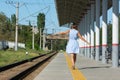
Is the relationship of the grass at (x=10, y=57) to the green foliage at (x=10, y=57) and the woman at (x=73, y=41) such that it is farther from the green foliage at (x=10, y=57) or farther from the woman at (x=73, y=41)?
the woman at (x=73, y=41)

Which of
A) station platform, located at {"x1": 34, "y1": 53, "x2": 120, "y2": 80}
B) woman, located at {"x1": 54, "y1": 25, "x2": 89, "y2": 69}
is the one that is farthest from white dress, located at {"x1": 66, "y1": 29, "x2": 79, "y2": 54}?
station platform, located at {"x1": 34, "y1": 53, "x2": 120, "y2": 80}

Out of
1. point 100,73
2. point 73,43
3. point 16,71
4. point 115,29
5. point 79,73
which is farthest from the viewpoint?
point 16,71

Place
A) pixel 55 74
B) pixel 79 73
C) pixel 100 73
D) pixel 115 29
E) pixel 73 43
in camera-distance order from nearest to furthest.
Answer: pixel 55 74, pixel 79 73, pixel 100 73, pixel 73 43, pixel 115 29

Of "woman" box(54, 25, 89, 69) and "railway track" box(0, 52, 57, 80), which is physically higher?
"woman" box(54, 25, 89, 69)

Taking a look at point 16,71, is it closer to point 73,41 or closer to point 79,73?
point 73,41

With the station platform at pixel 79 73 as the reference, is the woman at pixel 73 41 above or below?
above

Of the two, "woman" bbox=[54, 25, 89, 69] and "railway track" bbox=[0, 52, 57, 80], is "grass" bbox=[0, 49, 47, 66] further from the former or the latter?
"woman" bbox=[54, 25, 89, 69]

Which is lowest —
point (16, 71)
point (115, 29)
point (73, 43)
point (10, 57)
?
point (16, 71)

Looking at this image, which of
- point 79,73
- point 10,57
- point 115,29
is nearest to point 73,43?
point 79,73

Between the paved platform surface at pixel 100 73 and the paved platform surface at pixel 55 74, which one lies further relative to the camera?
the paved platform surface at pixel 100 73

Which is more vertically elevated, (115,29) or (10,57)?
(115,29)

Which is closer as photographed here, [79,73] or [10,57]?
[79,73]

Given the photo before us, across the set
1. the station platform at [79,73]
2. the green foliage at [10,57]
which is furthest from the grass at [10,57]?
the station platform at [79,73]

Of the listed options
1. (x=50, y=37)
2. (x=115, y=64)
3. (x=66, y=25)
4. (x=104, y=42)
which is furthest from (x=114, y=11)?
(x=50, y=37)
